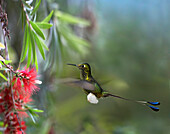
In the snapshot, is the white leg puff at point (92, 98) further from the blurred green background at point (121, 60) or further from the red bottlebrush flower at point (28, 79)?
the blurred green background at point (121, 60)

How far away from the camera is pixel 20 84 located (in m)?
0.35

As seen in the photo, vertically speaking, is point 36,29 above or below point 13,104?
above

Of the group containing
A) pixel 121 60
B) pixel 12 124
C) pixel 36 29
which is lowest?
pixel 121 60

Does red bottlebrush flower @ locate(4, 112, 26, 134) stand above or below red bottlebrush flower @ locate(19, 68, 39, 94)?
below

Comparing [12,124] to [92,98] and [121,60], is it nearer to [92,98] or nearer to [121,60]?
[92,98]

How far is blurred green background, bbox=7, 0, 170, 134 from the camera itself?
1.14 m

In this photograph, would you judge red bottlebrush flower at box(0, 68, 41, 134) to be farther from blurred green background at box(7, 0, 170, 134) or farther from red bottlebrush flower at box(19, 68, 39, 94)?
blurred green background at box(7, 0, 170, 134)

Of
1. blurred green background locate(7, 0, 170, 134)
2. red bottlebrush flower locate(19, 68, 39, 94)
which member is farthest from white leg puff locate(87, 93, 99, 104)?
blurred green background locate(7, 0, 170, 134)

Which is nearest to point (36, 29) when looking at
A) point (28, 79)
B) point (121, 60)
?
point (28, 79)

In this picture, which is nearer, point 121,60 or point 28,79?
point 28,79

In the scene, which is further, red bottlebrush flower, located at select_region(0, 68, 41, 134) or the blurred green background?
the blurred green background

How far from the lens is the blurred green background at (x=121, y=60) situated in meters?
1.14

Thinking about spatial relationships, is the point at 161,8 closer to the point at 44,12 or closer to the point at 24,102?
the point at 44,12

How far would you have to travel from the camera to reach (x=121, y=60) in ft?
4.57
